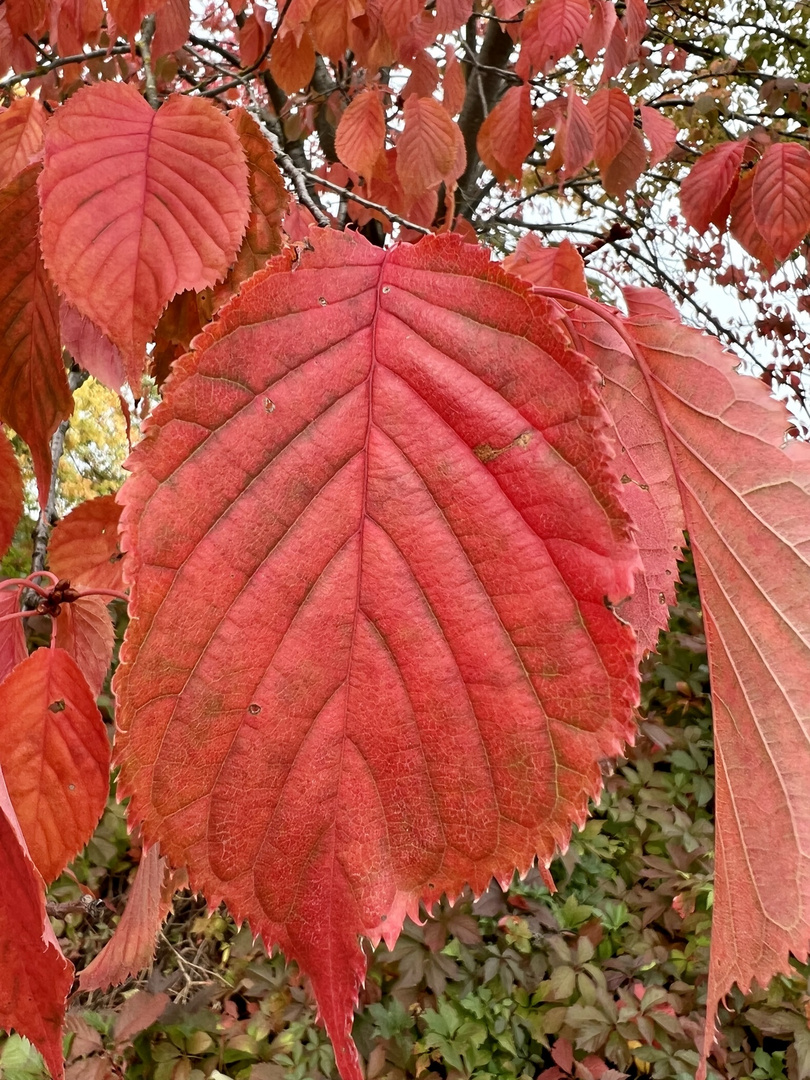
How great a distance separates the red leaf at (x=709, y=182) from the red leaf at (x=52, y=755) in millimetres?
1513

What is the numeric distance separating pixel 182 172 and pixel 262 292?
0.19m

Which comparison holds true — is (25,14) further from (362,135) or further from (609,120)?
(609,120)

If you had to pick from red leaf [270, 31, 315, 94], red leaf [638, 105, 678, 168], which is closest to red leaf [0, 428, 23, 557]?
red leaf [270, 31, 315, 94]

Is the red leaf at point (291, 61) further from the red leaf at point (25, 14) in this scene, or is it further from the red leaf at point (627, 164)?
the red leaf at point (627, 164)

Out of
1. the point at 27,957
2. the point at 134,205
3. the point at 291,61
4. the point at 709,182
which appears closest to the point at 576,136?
the point at 709,182

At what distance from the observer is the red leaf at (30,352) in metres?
0.46

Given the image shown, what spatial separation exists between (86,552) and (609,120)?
4.79ft

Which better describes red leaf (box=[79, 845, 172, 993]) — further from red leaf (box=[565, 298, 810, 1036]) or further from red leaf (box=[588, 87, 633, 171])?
red leaf (box=[588, 87, 633, 171])

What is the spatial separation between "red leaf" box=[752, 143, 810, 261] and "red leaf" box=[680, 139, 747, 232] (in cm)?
9

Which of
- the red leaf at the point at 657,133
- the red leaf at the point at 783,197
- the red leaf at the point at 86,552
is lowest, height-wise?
the red leaf at the point at 86,552

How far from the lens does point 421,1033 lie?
1931 millimetres

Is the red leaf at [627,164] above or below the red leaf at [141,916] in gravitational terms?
above

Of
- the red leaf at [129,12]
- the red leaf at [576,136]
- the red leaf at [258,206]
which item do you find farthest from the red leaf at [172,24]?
the red leaf at [258,206]

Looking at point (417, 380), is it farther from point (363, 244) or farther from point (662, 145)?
point (662, 145)
